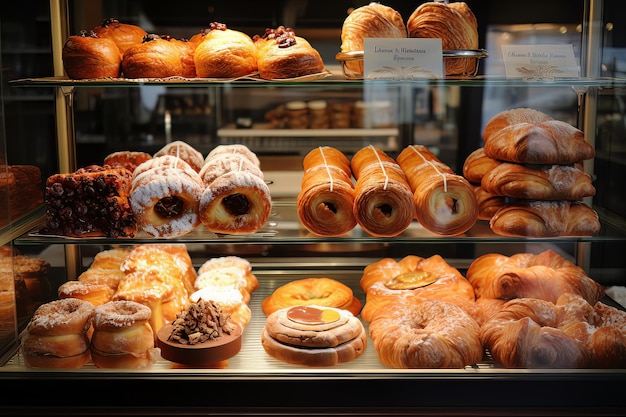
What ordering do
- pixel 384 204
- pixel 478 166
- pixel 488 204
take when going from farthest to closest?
pixel 478 166
pixel 488 204
pixel 384 204

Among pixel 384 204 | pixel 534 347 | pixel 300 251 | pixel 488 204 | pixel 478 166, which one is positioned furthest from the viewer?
pixel 300 251

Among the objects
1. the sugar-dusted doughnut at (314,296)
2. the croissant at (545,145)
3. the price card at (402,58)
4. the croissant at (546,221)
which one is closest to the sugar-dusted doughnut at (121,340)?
the sugar-dusted doughnut at (314,296)

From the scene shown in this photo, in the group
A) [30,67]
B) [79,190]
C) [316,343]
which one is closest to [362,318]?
[316,343]

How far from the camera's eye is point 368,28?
219 cm

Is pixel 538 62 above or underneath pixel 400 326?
above

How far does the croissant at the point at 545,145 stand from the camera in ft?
7.13

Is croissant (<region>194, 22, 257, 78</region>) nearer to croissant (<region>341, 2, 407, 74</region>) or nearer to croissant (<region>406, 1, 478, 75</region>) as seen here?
croissant (<region>341, 2, 407, 74</region>)

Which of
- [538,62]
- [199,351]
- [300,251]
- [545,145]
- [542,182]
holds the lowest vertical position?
[199,351]

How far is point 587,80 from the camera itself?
2.10 metres

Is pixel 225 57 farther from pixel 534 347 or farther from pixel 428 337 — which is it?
pixel 534 347

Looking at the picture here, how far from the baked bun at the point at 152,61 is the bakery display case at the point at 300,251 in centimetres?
7


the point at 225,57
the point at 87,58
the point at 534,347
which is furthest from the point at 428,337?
the point at 87,58

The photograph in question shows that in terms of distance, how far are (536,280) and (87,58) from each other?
1771 mm

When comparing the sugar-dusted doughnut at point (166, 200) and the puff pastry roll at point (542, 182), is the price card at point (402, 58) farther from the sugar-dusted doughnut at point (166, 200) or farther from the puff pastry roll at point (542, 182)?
the sugar-dusted doughnut at point (166, 200)
